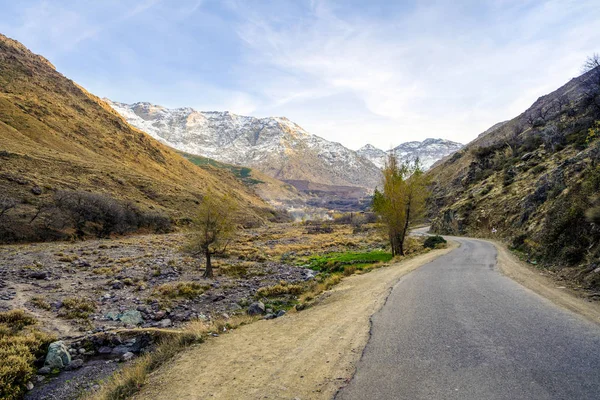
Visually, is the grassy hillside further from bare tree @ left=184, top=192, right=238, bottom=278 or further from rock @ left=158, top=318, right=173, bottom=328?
rock @ left=158, top=318, right=173, bottom=328

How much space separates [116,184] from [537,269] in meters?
80.0

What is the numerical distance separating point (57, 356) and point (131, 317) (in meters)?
4.68

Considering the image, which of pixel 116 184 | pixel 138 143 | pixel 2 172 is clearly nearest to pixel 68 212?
pixel 2 172

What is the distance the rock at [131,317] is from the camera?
1435 centimetres

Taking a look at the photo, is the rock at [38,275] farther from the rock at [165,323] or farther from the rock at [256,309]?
the rock at [256,309]

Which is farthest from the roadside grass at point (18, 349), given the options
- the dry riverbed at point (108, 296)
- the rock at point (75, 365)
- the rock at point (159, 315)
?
the rock at point (159, 315)

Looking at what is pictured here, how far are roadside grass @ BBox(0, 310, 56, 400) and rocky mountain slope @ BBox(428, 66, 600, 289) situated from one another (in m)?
19.4

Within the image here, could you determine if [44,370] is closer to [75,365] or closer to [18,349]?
[75,365]

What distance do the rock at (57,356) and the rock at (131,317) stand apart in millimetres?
3578

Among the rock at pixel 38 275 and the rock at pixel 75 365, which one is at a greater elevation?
the rock at pixel 38 275

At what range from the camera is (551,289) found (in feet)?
38.5

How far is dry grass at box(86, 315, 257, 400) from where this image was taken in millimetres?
6906

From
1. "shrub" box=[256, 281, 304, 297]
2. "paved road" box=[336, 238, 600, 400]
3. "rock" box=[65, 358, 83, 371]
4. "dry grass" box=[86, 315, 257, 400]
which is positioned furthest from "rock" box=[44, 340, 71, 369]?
"shrub" box=[256, 281, 304, 297]

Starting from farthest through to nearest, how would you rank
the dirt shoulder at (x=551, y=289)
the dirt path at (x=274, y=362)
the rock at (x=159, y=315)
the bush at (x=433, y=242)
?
the bush at (x=433, y=242) → the rock at (x=159, y=315) → the dirt shoulder at (x=551, y=289) → the dirt path at (x=274, y=362)
